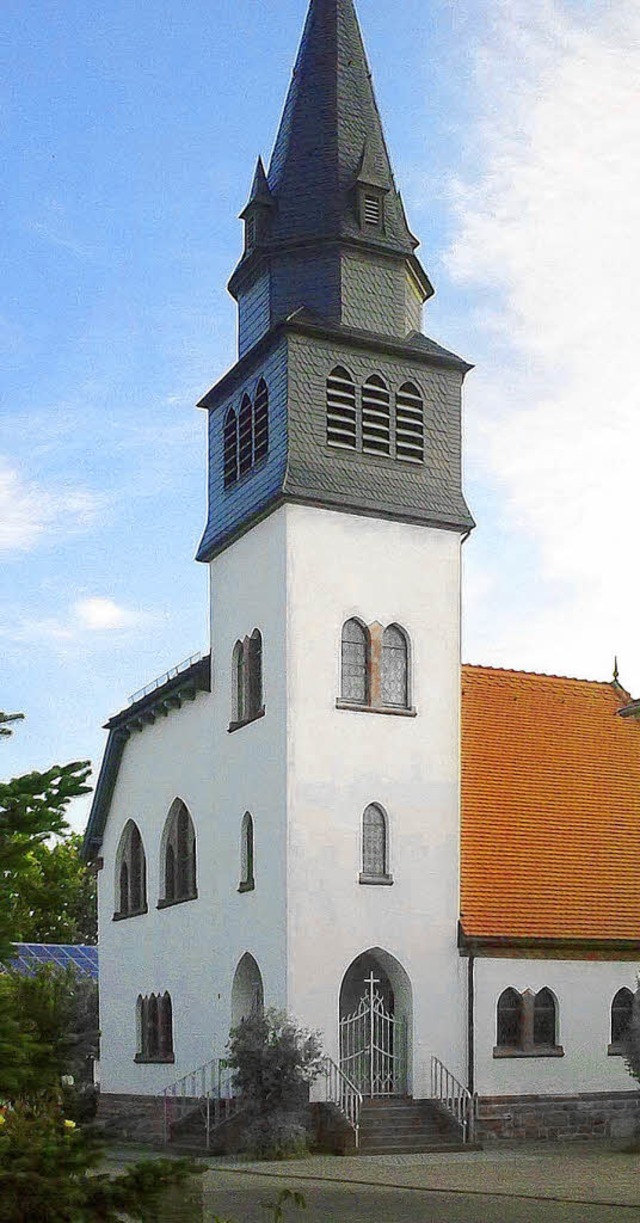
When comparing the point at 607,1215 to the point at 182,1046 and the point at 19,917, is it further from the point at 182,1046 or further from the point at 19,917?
the point at 182,1046

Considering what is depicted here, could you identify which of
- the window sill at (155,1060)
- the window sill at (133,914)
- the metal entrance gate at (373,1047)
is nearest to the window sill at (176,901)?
the window sill at (133,914)

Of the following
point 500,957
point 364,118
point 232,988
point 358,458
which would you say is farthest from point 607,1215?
point 364,118

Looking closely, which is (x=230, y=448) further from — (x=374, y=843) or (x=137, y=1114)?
(x=137, y=1114)

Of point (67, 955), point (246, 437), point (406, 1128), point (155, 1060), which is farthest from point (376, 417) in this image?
point (67, 955)

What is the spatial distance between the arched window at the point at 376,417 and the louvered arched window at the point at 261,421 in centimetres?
185

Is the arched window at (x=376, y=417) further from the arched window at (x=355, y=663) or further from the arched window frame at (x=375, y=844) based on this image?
the arched window frame at (x=375, y=844)

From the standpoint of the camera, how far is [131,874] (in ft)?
113

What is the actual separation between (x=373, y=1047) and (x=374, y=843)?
3487mm

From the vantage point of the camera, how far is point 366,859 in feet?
87.4

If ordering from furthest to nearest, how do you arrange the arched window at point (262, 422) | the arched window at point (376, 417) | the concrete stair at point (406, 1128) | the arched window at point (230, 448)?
the arched window at point (230, 448), the arched window at point (262, 422), the arched window at point (376, 417), the concrete stair at point (406, 1128)

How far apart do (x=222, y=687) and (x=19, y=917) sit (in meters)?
24.4

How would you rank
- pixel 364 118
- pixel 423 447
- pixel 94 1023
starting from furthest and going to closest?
1. pixel 94 1023
2. pixel 364 118
3. pixel 423 447

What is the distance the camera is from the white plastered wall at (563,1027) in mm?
26297

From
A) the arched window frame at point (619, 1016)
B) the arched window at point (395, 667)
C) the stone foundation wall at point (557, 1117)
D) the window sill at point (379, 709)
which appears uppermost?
the arched window at point (395, 667)
